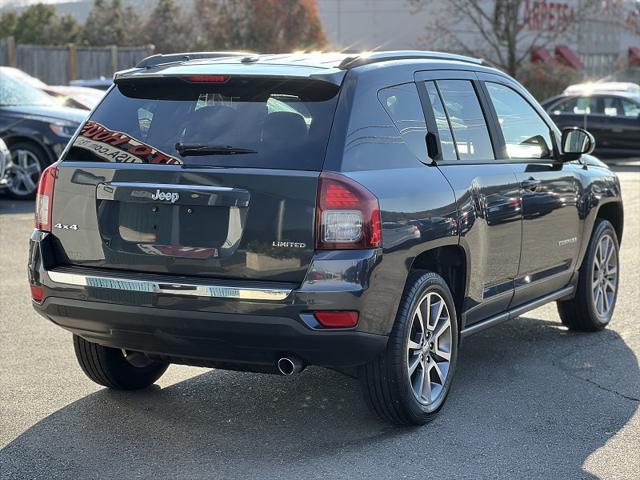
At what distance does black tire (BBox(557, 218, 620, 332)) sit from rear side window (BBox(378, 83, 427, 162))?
227 centimetres

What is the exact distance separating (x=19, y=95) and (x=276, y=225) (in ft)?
39.0

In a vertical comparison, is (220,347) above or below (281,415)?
above

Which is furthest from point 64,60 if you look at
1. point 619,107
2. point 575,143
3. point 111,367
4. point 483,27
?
point 111,367

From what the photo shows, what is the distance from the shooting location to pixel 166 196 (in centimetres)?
488

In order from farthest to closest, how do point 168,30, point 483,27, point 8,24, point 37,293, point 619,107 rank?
point 483,27, point 8,24, point 168,30, point 619,107, point 37,293

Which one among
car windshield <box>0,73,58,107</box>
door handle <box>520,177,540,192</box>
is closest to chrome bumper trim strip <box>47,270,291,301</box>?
door handle <box>520,177,540,192</box>

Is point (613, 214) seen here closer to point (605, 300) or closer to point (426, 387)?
point (605, 300)

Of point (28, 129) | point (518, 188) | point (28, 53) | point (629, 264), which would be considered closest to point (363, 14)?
point (28, 53)

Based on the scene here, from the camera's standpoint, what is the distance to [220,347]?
4.83 m

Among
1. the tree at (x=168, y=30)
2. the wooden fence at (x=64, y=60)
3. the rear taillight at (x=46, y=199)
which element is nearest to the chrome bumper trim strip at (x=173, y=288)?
the rear taillight at (x=46, y=199)

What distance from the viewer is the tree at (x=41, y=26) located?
40944 millimetres

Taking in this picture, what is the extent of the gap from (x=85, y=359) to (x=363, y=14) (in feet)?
149

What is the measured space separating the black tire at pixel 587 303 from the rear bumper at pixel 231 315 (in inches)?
110

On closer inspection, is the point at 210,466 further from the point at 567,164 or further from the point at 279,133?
the point at 567,164
